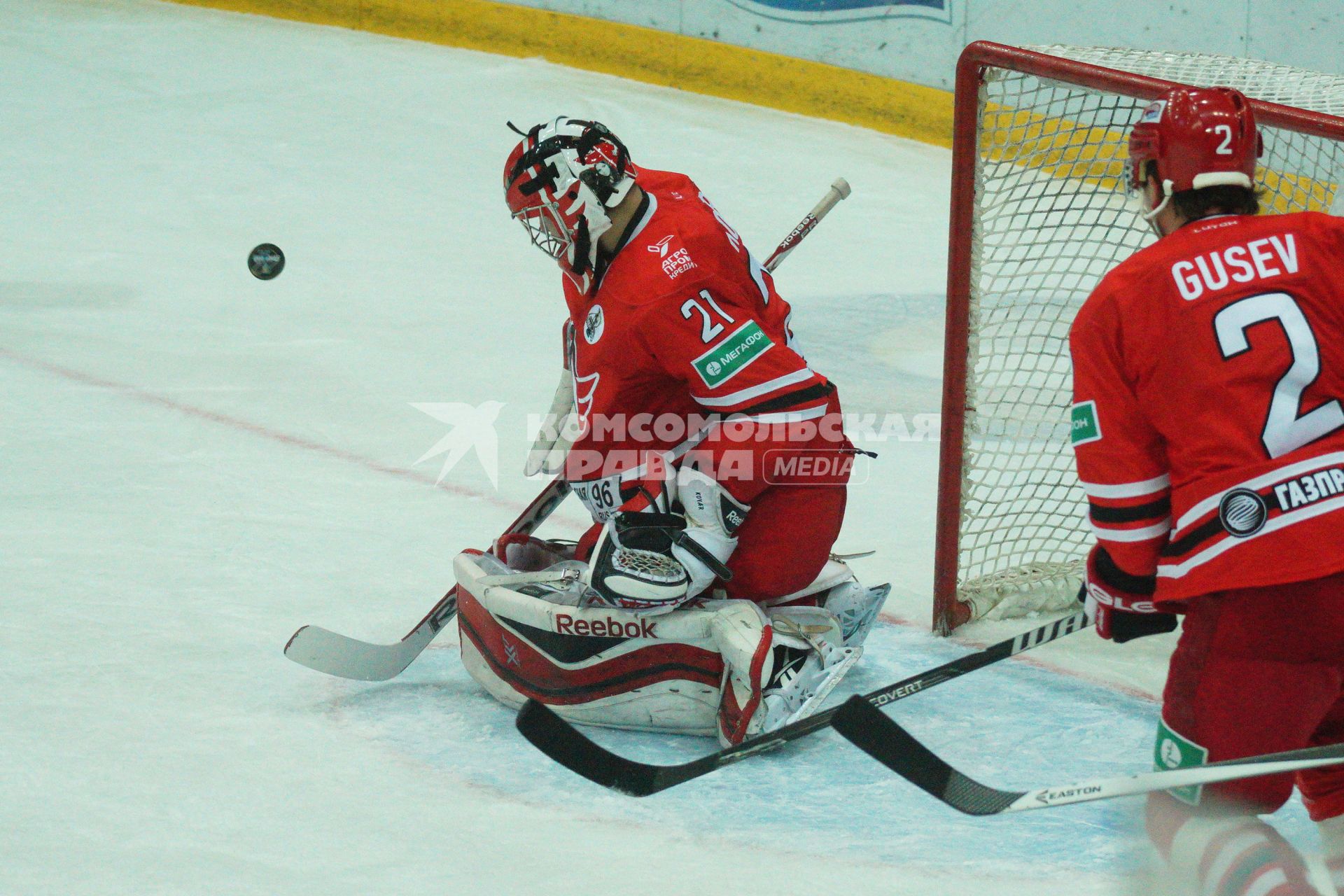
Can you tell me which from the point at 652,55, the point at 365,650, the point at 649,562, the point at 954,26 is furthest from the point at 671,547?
Result: the point at 652,55

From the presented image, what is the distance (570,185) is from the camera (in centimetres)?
224

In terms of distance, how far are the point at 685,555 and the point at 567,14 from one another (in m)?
5.74

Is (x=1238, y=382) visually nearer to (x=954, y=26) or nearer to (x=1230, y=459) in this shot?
(x=1230, y=459)

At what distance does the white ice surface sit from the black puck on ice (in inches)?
19.6

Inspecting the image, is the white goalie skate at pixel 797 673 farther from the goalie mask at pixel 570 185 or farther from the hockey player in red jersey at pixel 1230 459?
the hockey player in red jersey at pixel 1230 459

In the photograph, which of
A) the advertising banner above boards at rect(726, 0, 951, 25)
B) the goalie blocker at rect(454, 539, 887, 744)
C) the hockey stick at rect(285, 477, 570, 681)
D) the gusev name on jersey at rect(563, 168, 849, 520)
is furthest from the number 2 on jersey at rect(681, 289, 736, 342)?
the advertising banner above boards at rect(726, 0, 951, 25)

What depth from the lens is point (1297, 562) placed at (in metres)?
1.44

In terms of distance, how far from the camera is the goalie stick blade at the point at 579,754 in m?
2.06

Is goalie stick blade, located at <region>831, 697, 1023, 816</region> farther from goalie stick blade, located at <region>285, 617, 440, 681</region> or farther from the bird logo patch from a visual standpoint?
goalie stick blade, located at <region>285, 617, 440, 681</region>

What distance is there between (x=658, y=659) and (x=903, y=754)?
2.12ft

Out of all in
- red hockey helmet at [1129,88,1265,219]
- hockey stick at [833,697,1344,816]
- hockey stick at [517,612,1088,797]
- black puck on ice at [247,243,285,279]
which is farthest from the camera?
black puck on ice at [247,243,285,279]

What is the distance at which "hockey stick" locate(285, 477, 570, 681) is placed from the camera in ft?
8.10

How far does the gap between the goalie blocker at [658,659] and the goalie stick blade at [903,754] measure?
1.43ft

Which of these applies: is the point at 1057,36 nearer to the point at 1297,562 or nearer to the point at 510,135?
the point at 510,135
